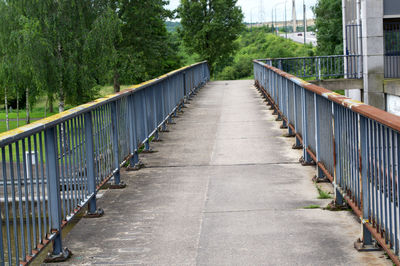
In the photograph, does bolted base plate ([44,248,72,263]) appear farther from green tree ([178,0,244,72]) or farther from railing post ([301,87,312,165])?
green tree ([178,0,244,72])

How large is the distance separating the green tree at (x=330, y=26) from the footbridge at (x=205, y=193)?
48.1 metres

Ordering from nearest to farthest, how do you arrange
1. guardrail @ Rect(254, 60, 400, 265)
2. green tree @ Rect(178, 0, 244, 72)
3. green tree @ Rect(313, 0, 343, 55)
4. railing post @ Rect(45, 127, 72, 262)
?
guardrail @ Rect(254, 60, 400, 265)
railing post @ Rect(45, 127, 72, 262)
green tree @ Rect(313, 0, 343, 55)
green tree @ Rect(178, 0, 244, 72)

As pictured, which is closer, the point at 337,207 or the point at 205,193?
the point at 337,207

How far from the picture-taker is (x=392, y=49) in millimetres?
27250

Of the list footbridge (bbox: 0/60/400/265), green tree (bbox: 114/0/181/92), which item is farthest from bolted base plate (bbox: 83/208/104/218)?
green tree (bbox: 114/0/181/92)

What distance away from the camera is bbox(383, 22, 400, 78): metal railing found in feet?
88.8

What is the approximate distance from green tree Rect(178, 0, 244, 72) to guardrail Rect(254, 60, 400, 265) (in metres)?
53.8

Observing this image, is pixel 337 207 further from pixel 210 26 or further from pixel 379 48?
pixel 210 26

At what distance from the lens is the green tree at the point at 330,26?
56062 mm

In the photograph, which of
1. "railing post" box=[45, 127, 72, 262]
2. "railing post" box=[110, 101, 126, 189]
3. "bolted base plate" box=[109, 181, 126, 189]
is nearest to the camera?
"railing post" box=[45, 127, 72, 262]

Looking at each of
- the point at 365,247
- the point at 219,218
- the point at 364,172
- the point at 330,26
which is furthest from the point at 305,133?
the point at 330,26

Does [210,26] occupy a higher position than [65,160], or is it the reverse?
[210,26]

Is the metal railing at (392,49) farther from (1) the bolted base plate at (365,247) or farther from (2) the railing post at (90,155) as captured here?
(1) the bolted base plate at (365,247)

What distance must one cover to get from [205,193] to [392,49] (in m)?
22.2
